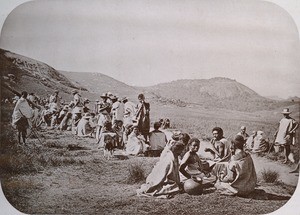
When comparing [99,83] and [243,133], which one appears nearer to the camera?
[99,83]

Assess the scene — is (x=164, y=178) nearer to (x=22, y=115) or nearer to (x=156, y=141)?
(x=156, y=141)

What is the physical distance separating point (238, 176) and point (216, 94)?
2.16 feet

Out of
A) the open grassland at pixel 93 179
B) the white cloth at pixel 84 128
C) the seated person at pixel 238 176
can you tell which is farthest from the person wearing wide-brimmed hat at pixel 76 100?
the seated person at pixel 238 176

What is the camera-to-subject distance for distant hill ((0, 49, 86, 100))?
11.2 ft

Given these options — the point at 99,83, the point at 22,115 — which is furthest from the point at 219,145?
the point at 22,115

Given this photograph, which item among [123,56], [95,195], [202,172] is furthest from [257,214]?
[123,56]

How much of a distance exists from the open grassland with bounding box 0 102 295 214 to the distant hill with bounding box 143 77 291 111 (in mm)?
72

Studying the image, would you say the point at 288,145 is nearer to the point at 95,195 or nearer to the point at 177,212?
the point at 177,212

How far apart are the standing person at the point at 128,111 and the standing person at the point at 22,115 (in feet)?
2.36

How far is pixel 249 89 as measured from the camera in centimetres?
348

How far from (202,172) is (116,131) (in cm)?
Result: 74

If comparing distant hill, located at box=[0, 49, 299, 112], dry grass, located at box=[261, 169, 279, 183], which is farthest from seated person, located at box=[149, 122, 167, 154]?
dry grass, located at box=[261, 169, 279, 183]

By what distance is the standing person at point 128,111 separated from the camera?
11.4 ft

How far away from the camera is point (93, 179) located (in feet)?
11.3
